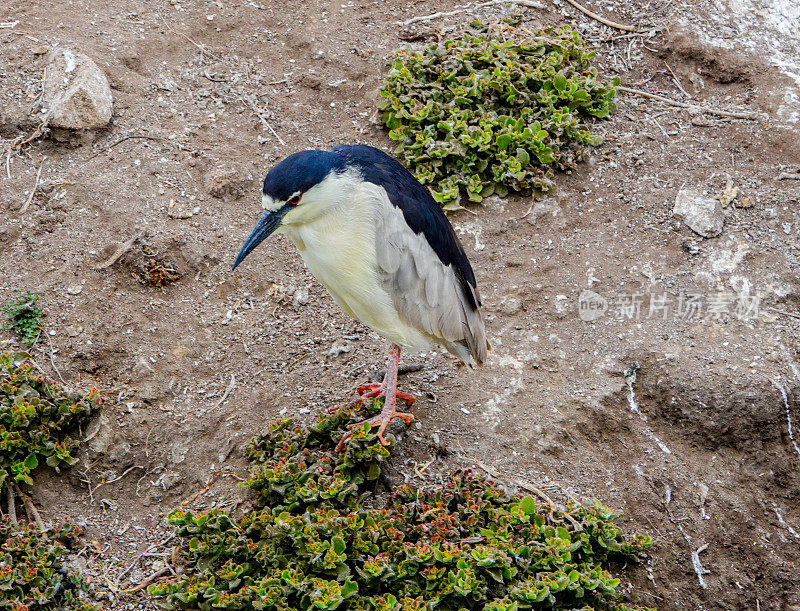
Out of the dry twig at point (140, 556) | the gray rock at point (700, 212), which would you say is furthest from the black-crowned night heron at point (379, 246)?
the gray rock at point (700, 212)

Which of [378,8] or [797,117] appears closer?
[797,117]

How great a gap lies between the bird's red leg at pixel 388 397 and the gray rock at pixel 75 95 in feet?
8.61

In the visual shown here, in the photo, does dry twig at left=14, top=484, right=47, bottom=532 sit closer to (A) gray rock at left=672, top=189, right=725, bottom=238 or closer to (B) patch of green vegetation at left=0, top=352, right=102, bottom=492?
(B) patch of green vegetation at left=0, top=352, right=102, bottom=492

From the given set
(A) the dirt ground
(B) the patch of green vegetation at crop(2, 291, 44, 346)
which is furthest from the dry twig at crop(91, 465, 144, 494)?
(B) the patch of green vegetation at crop(2, 291, 44, 346)

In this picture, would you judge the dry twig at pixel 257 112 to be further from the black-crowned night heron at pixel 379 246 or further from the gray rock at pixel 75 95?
the black-crowned night heron at pixel 379 246

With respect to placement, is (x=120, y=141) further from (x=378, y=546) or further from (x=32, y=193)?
(x=378, y=546)

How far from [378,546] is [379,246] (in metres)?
1.34

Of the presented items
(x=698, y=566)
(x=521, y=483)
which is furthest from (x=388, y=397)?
(x=698, y=566)

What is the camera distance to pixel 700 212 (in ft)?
17.4

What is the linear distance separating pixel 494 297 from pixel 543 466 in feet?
4.04

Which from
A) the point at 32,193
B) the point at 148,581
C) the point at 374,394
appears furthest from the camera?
the point at 32,193

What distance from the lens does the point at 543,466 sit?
13.7 ft

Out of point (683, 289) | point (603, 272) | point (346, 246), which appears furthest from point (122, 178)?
point (683, 289)

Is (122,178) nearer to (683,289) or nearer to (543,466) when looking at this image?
(543,466)
